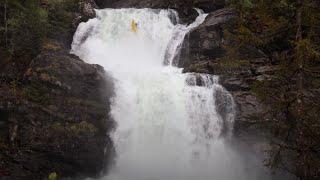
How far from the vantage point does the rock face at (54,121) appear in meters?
17.6

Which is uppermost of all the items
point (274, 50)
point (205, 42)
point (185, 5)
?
point (185, 5)

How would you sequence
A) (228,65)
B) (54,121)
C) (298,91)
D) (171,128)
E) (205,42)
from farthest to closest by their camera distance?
1. (205,42)
2. (171,128)
3. (54,121)
4. (228,65)
5. (298,91)

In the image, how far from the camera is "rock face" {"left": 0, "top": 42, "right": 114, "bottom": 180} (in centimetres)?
1756

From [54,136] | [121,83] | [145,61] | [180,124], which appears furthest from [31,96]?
[145,61]

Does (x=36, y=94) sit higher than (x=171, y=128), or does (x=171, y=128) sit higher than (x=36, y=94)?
(x=36, y=94)

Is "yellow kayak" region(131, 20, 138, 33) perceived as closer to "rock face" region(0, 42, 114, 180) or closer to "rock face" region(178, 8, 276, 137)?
"rock face" region(178, 8, 276, 137)

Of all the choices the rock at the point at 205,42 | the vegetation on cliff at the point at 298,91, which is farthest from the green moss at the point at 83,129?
the rock at the point at 205,42

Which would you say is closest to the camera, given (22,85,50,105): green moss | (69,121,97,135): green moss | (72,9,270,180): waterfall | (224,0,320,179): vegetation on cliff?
(224,0,320,179): vegetation on cliff

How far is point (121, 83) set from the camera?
21.6 metres

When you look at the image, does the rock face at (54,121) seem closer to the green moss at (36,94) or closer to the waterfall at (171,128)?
the green moss at (36,94)

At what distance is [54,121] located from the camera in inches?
718

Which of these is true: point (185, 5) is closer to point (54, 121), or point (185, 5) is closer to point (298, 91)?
point (54, 121)

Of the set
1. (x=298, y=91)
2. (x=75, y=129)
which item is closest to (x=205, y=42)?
(x=75, y=129)

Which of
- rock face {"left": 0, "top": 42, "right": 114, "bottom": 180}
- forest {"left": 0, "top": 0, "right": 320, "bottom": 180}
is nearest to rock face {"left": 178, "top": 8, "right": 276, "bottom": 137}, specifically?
forest {"left": 0, "top": 0, "right": 320, "bottom": 180}
